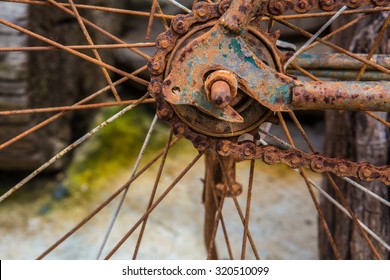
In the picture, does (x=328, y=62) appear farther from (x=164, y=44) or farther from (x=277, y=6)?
(x=164, y=44)

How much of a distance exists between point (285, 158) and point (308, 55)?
0.28m

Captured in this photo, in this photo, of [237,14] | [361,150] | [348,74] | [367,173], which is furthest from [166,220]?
[237,14]

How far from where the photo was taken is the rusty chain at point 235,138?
2.94ft

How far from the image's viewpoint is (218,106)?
0.81 meters

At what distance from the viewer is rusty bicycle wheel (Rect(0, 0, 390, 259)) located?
33.9 inches

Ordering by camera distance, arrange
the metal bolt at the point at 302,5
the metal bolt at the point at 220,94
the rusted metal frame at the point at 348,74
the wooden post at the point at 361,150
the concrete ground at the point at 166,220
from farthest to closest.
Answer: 1. the concrete ground at the point at 166,220
2. the wooden post at the point at 361,150
3. the rusted metal frame at the point at 348,74
4. the metal bolt at the point at 302,5
5. the metal bolt at the point at 220,94

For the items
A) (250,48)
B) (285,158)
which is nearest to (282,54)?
(250,48)

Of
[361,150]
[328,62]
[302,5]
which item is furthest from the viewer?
[361,150]

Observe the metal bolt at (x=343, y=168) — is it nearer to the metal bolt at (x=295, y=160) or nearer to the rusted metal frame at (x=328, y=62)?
the metal bolt at (x=295, y=160)

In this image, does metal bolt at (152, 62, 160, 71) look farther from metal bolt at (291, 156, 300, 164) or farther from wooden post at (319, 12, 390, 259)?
wooden post at (319, 12, 390, 259)

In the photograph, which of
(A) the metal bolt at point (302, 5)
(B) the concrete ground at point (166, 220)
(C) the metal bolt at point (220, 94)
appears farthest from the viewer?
(B) the concrete ground at point (166, 220)

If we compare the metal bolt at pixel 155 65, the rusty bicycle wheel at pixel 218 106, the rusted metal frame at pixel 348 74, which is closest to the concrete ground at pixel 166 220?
the rusty bicycle wheel at pixel 218 106

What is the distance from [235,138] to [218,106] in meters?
0.16

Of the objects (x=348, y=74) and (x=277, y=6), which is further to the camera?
(x=348, y=74)
